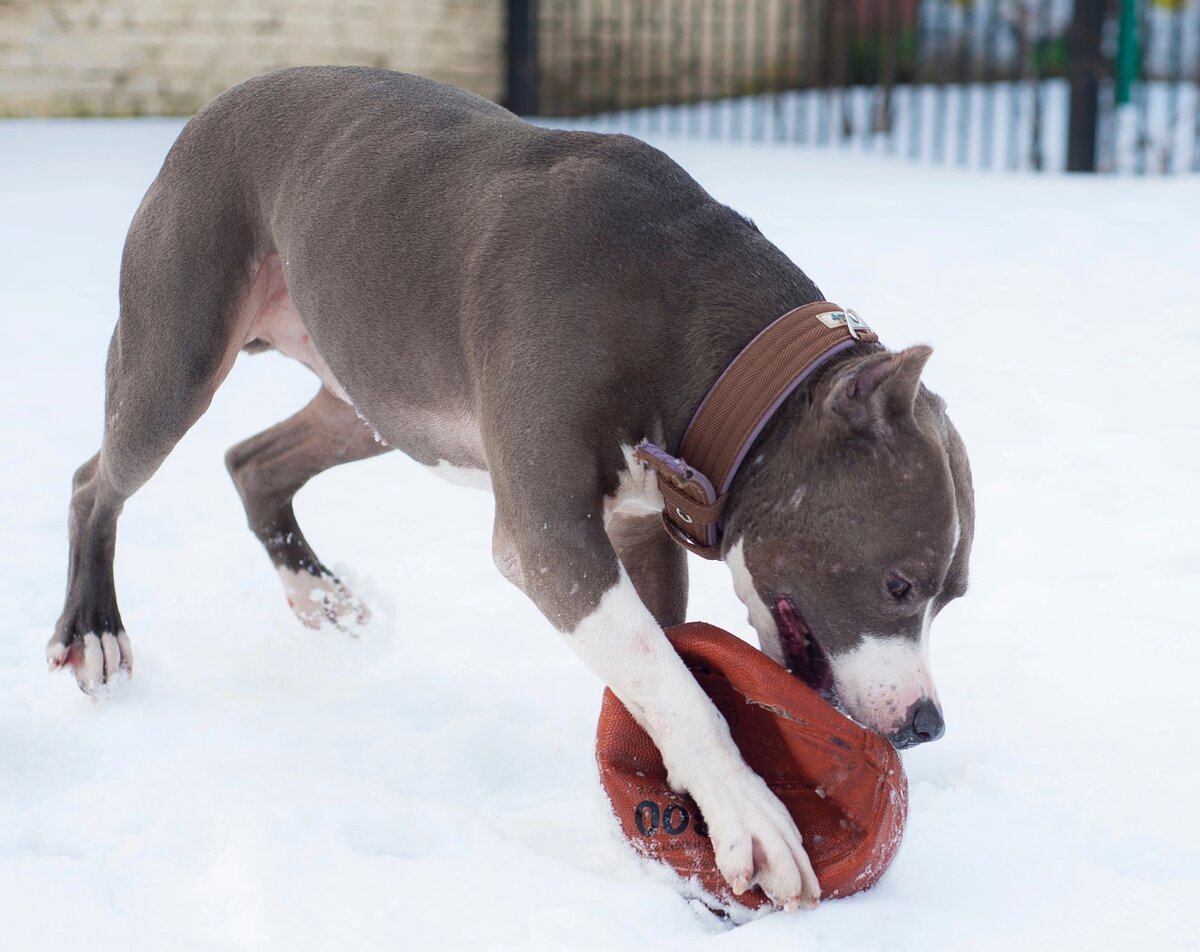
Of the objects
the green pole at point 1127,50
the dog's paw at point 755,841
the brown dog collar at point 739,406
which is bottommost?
the dog's paw at point 755,841

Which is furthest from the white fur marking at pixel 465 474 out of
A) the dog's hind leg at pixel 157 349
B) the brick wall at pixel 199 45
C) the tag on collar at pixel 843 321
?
the brick wall at pixel 199 45

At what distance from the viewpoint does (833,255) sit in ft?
22.1

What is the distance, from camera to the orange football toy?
85.7 inches

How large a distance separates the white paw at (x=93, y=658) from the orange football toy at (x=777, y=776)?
47.6 inches

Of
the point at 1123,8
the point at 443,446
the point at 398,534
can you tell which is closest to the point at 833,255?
the point at 1123,8

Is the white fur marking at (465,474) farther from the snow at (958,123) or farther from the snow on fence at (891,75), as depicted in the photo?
the snow at (958,123)

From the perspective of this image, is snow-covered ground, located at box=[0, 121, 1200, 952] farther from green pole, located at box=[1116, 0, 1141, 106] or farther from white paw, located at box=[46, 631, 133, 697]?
green pole, located at box=[1116, 0, 1141, 106]

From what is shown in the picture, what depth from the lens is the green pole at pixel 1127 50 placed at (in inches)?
320

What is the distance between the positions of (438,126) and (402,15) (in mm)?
7930

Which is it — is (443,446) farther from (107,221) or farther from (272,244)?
(107,221)

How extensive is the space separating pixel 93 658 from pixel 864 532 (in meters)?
1.71

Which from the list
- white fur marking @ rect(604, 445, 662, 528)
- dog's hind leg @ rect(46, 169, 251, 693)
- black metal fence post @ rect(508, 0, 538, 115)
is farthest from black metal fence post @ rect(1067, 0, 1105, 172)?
white fur marking @ rect(604, 445, 662, 528)

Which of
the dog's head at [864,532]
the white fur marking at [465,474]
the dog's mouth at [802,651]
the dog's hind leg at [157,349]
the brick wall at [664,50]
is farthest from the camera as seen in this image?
the brick wall at [664,50]

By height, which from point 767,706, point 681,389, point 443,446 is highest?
point 681,389
